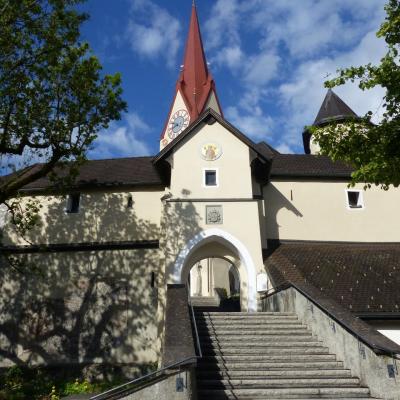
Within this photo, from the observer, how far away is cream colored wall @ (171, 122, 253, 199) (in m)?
15.2

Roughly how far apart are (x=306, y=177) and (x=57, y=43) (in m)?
11.5

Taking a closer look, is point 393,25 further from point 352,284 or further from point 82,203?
point 82,203

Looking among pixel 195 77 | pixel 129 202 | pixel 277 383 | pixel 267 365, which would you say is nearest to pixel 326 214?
pixel 129 202

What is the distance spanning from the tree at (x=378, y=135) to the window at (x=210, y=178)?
20.5 feet

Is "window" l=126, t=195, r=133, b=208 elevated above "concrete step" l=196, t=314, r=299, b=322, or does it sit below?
above

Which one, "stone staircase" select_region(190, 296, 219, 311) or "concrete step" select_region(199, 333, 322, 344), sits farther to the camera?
"stone staircase" select_region(190, 296, 219, 311)

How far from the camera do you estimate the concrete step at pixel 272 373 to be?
751 centimetres

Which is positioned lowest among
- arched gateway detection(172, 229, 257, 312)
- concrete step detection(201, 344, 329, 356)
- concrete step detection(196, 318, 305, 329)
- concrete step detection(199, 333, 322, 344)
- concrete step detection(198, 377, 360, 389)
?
concrete step detection(198, 377, 360, 389)

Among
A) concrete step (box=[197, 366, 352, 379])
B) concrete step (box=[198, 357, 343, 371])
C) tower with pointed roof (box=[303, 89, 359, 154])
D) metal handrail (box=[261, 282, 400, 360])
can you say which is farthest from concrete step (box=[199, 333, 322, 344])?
tower with pointed roof (box=[303, 89, 359, 154])

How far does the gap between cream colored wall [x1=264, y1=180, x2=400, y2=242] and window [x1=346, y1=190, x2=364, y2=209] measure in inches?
7.3

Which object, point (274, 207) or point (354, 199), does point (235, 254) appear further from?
point (354, 199)

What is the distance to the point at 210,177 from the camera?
1559cm

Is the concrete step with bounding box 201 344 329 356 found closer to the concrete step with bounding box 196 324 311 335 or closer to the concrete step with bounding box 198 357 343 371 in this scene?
the concrete step with bounding box 198 357 343 371

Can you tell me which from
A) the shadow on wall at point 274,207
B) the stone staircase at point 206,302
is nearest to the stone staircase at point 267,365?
the shadow on wall at point 274,207
